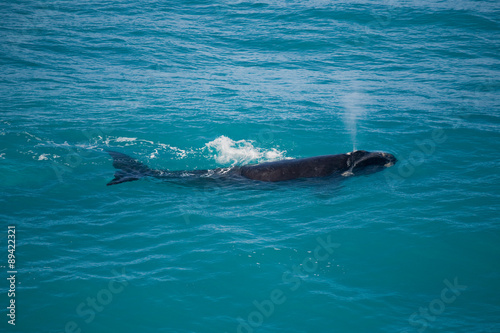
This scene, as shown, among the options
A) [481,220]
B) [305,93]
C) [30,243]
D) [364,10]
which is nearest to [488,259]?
[481,220]

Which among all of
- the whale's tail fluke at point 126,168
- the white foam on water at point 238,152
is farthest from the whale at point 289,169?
the white foam on water at point 238,152

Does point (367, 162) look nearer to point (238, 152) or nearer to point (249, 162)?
point (249, 162)

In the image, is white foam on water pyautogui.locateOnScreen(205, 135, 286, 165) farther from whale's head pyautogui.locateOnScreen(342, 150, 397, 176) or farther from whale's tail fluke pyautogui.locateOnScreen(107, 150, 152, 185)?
whale's tail fluke pyautogui.locateOnScreen(107, 150, 152, 185)

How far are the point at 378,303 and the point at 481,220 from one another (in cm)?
503

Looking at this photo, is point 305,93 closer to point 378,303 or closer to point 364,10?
point 364,10

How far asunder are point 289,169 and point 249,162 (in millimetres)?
2112

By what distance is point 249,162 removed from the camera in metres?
17.6

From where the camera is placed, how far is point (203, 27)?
31734mm

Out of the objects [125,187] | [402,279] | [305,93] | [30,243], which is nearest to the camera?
[402,279]

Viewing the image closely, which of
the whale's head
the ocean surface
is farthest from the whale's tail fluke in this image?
the whale's head

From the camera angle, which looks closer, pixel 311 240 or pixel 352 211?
pixel 311 240

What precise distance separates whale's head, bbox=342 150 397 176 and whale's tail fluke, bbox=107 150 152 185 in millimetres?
6884

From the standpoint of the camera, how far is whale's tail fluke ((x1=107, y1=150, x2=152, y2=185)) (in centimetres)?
1569

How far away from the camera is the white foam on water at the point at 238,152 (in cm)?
1786
